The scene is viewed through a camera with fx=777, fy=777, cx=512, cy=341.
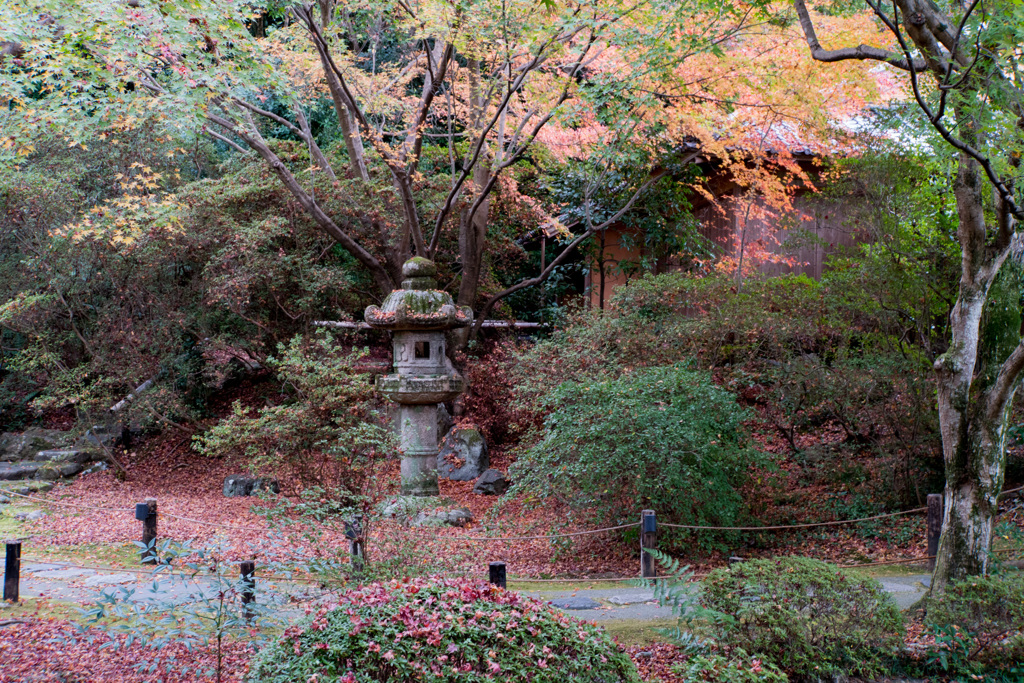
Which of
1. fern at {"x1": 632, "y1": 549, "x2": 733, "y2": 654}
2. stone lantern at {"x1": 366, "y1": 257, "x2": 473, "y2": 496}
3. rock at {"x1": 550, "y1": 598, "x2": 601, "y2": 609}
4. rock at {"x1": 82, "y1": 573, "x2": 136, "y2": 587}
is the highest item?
stone lantern at {"x1": 366, "y1": 257, "x2": 473, "y2": 496}

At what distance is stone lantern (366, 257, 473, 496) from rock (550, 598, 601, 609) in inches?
154

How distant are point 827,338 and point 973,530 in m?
4.64

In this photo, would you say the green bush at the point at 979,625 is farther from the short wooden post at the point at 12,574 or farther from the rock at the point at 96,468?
the rock at the point at 96,468

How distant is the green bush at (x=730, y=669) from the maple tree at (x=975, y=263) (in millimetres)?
2263

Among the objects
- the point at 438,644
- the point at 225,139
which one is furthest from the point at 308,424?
the point at 225,139

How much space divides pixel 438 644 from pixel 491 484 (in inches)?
339

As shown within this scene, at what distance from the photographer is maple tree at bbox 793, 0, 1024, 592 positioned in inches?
215

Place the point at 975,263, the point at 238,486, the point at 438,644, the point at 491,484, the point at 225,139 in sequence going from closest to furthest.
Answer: the point at 438,644
the point at 975,263
the point at 491,484
the point at 238,486
the point at 225,139

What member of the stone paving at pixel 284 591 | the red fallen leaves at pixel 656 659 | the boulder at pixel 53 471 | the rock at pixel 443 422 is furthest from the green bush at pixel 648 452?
the boulder at pixel 53 471

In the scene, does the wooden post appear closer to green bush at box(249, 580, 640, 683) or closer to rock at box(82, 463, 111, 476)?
green bush at box(249, 580, 640, 683)

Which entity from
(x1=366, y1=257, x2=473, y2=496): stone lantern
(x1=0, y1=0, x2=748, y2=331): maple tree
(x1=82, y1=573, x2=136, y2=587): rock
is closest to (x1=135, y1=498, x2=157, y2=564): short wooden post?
(x1=82, y1=573, x2=136, y2=587): rock

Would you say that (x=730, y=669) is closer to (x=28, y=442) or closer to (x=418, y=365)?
(x=418, y=365)

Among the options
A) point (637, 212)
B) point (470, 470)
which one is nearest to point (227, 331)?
point (470, 470)

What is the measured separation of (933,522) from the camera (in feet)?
25.4
